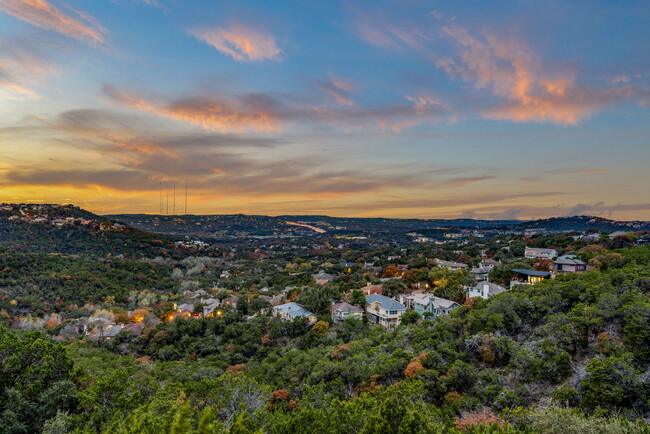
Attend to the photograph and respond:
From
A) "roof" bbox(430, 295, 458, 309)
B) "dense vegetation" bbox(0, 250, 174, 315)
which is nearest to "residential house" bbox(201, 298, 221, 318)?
"dense vegetation" bbox(0, 250, 174, 315)

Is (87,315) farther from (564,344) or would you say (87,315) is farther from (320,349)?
(564,344)

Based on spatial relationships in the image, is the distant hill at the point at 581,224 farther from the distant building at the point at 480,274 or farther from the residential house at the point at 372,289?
the residential house at the point at 372,289

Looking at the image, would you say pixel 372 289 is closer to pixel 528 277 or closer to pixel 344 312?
pixel 344 312

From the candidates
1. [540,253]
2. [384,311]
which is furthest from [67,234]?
[540,253]

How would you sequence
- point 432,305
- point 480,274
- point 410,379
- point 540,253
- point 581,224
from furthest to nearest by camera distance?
point 581,224 → point 540,253 → point 480,274 → point 432,305 → point 410,379

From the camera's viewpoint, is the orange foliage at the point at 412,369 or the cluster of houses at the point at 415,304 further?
the cluster of houses at the point at 415,304

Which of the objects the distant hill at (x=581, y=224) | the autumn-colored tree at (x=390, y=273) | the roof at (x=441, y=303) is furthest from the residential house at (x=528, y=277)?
the distant hill at (x=581, y=224)
